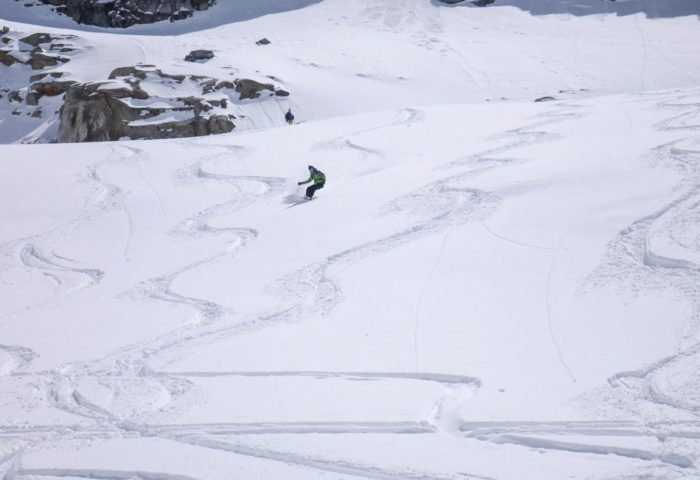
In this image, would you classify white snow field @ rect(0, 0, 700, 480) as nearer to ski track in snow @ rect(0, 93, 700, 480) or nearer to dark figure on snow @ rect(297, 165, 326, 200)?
ski track in snow @ rect(0, 93, 700, 480)

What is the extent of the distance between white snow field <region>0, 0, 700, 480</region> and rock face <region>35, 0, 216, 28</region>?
2571cm

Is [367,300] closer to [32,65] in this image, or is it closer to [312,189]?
[312,189]

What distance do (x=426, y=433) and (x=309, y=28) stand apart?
37334mm

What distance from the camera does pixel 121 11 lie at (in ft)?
152

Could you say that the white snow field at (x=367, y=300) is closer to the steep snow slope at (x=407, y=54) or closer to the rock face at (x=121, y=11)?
the steep snow slope at (x=407, y=54)

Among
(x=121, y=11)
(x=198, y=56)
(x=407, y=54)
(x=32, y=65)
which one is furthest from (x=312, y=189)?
(x=121, y=11)

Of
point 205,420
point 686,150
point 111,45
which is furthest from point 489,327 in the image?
point 111,45

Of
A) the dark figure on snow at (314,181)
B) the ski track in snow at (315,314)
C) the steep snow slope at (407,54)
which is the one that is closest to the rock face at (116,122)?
the steep snow slope at (407,54)

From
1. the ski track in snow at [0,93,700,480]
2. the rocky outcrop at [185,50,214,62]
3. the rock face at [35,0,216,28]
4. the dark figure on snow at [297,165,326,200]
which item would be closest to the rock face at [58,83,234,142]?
the rocky outcrop at [185,50,214,62]

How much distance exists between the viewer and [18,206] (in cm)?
1717

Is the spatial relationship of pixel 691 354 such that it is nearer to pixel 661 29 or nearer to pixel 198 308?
pixel 198 308

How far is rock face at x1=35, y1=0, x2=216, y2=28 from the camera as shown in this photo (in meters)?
46.0

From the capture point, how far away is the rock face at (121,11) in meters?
46.0

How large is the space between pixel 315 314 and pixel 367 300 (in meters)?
0.79
